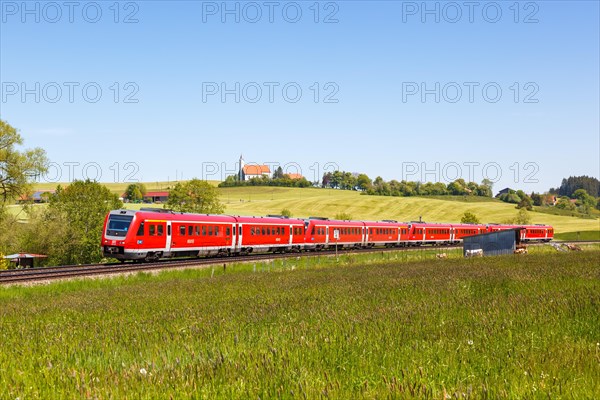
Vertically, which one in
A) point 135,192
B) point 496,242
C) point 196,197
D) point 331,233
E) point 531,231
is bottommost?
point 531,231

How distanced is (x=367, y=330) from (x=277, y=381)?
110 inches

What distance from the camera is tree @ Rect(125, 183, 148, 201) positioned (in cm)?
19332

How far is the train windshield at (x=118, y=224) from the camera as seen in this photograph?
3578 centimetres

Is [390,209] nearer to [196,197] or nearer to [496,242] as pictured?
[196,197]

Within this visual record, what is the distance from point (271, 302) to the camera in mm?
11398

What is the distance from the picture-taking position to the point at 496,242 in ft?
143

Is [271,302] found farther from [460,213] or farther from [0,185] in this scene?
[460,213]

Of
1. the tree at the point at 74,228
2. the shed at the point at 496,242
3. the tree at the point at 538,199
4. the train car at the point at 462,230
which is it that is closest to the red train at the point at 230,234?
the train car at the point at 462,230

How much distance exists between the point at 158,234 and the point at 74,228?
168 ft

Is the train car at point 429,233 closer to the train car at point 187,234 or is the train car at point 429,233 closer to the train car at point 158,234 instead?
the train car at point 187,234

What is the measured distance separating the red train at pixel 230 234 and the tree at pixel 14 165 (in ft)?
92.0

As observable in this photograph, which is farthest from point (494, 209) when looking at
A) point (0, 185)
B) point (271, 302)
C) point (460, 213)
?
point (271, 302)

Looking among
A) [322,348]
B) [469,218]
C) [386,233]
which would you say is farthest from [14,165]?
[469,218]

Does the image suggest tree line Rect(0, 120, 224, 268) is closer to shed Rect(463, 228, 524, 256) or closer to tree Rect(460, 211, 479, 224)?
shed Rect(463, 228, 524, 256)
